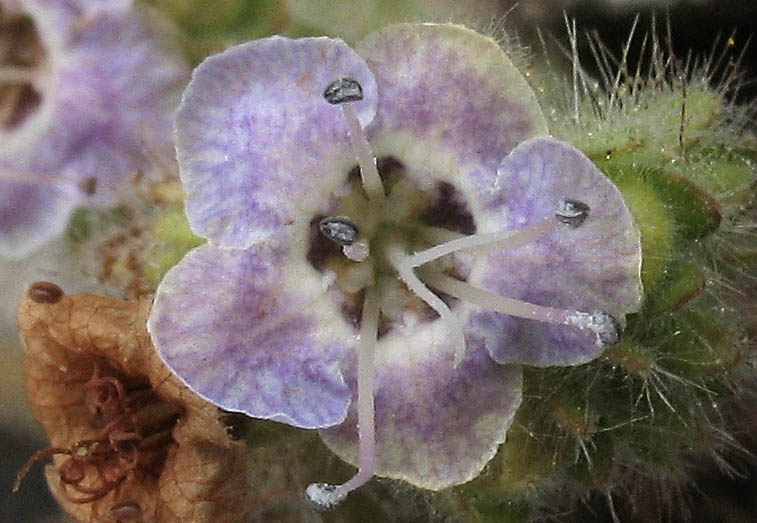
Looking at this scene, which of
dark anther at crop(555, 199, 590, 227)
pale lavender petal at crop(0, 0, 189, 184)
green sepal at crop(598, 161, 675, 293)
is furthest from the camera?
pale lavender petal at crop(0, 0, 189, 184)

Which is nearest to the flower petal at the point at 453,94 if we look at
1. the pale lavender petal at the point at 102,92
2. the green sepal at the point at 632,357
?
the green sepal at the point at 632,357

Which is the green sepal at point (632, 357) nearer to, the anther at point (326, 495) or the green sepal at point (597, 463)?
the green sepal at point (597, 463)

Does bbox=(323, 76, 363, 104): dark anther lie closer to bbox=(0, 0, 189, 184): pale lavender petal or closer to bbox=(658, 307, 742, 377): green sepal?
bbox=(658, 307, 742, 377): green sepal

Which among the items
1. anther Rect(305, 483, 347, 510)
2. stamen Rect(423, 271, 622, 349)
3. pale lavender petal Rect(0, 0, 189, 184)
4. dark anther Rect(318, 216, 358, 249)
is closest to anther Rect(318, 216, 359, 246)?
dark anther Rect(318, 216, 358, 249)

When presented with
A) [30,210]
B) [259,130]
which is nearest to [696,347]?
[259,130]

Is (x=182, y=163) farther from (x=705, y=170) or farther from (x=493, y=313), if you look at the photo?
(x=705, y=170)

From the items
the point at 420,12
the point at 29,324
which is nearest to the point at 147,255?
the point at 29,324
